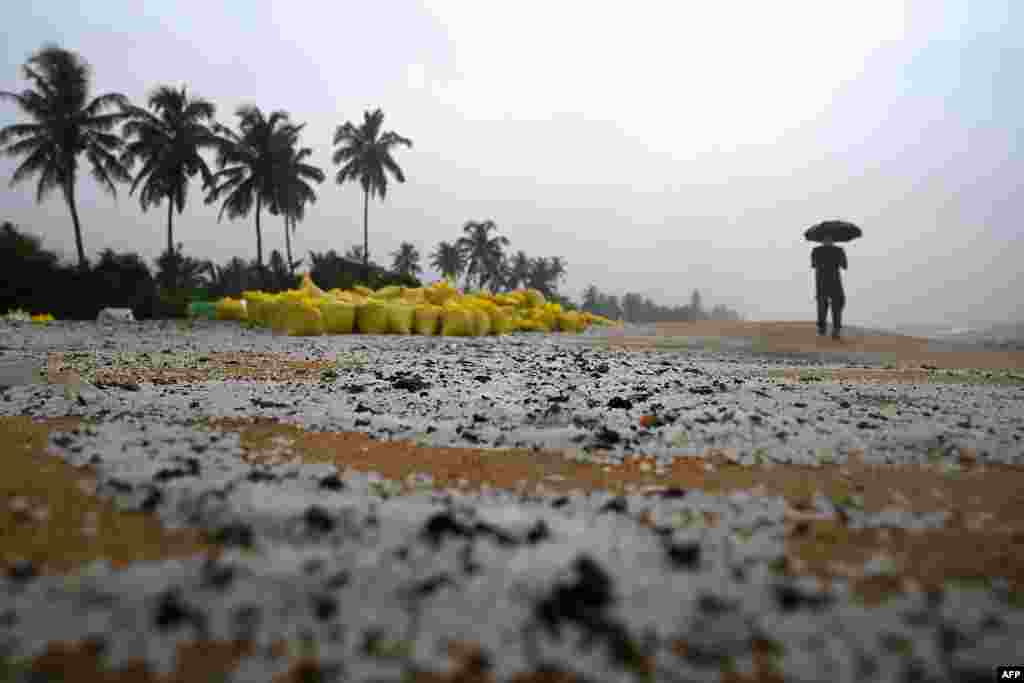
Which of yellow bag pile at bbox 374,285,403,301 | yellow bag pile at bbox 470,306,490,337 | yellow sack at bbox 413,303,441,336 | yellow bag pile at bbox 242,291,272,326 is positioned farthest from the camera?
yellow bag pile at bbox 374,285,403,301

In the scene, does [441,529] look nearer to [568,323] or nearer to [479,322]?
[479,322]

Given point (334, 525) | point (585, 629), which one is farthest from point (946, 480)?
point (334, 525)

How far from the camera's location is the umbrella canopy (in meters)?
8.71

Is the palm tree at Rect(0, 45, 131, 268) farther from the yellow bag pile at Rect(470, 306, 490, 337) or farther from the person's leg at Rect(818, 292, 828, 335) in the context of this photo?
the person's leg at Rect(818, 292, 828, 335)

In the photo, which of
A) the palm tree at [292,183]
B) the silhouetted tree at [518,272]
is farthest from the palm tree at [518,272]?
the palm tree at [292,183]

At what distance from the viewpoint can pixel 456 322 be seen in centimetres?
978

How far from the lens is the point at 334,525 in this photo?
112 centimetres

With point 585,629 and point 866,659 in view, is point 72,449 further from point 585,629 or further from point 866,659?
point 866,659

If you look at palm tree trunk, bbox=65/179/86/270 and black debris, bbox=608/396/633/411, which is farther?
palm tree trunk, bbox=65/179/86/270

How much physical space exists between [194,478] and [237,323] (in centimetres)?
1279

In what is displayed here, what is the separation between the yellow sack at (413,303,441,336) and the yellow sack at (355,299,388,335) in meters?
0.56

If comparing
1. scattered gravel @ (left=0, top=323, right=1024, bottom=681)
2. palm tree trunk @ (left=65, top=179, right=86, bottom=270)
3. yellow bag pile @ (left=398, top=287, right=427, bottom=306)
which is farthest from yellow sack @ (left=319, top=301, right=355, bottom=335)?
palm tree trunk @ (left=65, top=179, right=86, bottom=270)

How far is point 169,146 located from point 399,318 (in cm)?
2107

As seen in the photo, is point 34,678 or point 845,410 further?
point 845,410
